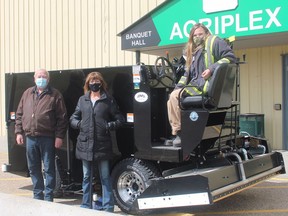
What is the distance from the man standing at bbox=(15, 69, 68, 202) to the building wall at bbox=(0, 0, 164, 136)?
Answer: 7559 mm

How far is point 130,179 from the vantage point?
18.9 feet

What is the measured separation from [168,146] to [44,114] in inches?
67.3

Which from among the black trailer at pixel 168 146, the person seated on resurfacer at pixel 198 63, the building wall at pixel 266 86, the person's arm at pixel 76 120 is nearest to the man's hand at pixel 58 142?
the person's arm at pixel 76 120

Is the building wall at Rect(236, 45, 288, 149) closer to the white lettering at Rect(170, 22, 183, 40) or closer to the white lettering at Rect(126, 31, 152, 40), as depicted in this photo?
the white lettering at Rect(170, 22, 183, 40)

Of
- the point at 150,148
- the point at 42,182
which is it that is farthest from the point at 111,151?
the point at 42,182

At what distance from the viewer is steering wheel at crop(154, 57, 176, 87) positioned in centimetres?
570

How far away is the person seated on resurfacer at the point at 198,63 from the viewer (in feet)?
16.8

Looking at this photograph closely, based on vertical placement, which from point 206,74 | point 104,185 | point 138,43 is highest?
point 138,43

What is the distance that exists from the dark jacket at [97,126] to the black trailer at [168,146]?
0.31 meters

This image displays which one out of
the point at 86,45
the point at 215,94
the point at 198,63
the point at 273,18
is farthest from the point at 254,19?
the point at 86,45

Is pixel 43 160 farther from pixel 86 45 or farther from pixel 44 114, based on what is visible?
pixel 86 45

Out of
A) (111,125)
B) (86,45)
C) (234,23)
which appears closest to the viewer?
(111,125)

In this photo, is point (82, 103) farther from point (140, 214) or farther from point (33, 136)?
point (140, 214)

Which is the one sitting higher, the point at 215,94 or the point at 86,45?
the point at 86,45
